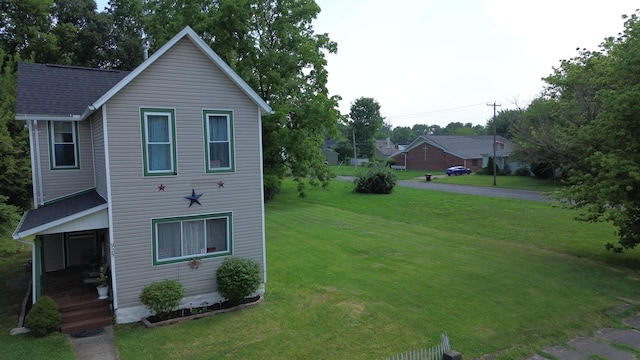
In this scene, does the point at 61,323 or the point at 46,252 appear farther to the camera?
the point at 46,252

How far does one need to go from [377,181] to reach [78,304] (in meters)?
31.8

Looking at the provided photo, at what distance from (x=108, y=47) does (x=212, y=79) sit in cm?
3903

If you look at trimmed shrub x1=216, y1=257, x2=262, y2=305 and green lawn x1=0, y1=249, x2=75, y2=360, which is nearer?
green lawn x1=0, y1=249, x2=75, y2=360

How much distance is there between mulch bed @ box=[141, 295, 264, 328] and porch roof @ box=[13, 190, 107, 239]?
3422 mm

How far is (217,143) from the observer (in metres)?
12.5

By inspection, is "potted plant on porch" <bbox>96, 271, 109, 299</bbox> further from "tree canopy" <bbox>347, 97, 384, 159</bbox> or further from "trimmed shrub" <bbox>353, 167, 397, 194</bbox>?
"tree canopy" <bbox>347, 97, 384, 159</bbox>

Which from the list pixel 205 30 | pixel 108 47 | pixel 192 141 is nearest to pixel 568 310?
pixel 192 141

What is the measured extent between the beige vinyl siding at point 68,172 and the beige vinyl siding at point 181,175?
3.98 m

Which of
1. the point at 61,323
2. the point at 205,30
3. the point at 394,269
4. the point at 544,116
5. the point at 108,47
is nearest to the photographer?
the point at 61,323

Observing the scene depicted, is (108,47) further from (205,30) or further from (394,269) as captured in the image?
(394,269)

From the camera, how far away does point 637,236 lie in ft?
54.2

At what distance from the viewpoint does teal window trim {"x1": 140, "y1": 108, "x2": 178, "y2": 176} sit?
11.5m

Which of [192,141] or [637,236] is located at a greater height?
[192,141]

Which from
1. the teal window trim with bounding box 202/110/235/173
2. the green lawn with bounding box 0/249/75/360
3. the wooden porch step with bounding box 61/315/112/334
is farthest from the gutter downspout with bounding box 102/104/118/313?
the teal window trim with bounding box 202/110/235/173
